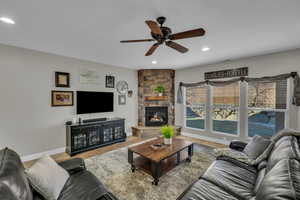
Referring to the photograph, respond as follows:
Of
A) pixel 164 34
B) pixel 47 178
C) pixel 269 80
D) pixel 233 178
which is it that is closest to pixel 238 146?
pixel 233 178

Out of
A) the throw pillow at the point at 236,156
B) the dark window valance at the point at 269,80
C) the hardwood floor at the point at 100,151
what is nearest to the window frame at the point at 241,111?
the dark window valance at the point at 269,80

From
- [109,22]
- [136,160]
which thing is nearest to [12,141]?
[136,160]

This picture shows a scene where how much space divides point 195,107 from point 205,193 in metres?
3.85

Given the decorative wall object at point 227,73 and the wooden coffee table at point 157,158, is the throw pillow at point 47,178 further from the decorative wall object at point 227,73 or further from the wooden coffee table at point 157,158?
the decorative wall object at point 227,73

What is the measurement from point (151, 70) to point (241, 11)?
12.1 feet

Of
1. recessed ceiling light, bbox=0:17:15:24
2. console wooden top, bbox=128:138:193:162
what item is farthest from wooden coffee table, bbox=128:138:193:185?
recessed ceiling light, bbox=0:17:15:24

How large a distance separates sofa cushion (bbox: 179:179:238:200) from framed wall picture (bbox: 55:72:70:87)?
367 cm

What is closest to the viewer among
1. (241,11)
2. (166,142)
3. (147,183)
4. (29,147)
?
(241,11)

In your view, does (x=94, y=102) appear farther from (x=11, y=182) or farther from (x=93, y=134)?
(x=11, y=182)

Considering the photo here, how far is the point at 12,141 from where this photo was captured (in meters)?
2.91

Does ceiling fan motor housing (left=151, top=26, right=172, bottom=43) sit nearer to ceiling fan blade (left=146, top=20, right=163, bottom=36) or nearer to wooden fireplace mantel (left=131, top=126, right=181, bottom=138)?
ceiling fan blade (left=146, top=20, right=163, bottom=36)

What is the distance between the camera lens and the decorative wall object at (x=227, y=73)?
3.81 meters

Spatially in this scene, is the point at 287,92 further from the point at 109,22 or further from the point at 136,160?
the point at 109,22

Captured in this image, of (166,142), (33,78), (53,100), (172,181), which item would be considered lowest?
(172,181)
